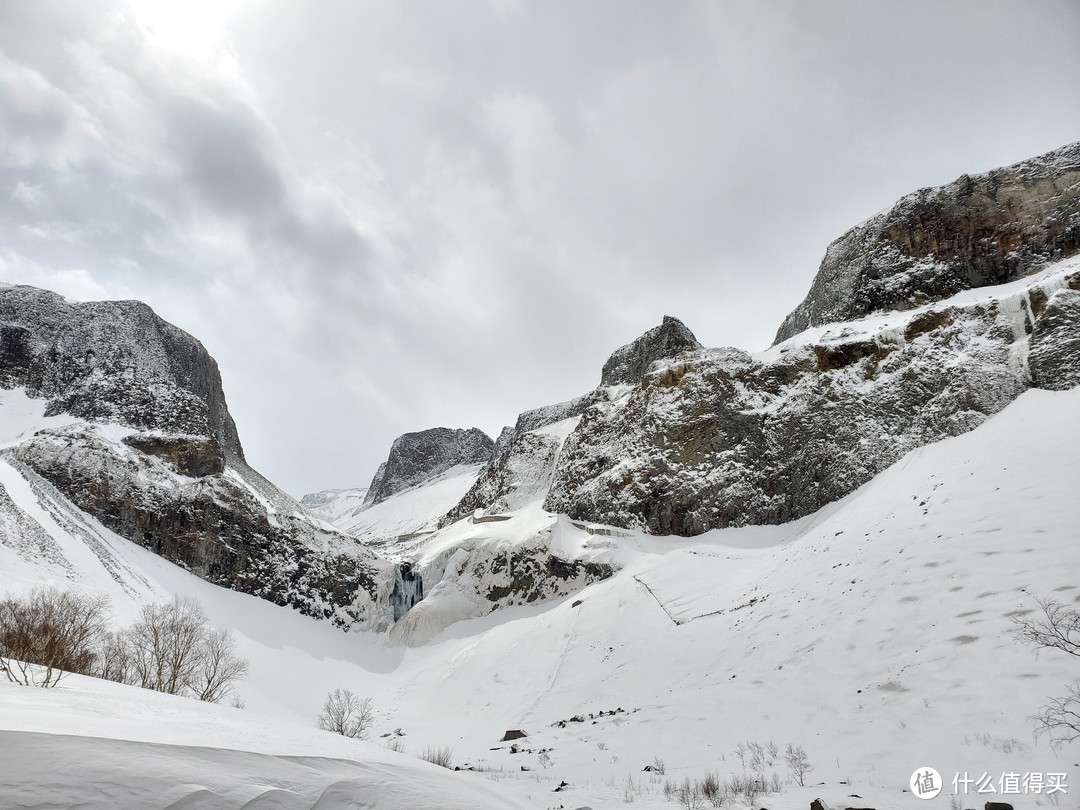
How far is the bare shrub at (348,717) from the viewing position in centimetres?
2620

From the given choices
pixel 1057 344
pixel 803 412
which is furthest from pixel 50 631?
pixel 1057 344

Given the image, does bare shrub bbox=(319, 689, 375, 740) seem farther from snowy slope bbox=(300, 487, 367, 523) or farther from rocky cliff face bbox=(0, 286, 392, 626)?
snowy slope bbox=(300, 487, 367, 523)

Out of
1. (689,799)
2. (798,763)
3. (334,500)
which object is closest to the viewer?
(689,799)

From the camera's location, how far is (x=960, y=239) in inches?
1658

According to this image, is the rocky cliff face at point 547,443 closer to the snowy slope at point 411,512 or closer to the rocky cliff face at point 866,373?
the rocky cliff face at point 866,373

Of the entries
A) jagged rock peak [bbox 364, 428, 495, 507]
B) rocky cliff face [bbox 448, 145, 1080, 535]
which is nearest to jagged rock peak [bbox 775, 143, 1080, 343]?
rocky cliff face [bbox 448, 145, 1080, 535]

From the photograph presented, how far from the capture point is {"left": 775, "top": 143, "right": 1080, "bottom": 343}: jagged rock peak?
38406 mm

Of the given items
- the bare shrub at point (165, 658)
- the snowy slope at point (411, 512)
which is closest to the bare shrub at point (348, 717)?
the bare shrub at point (165, 658)

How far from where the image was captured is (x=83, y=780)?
3873 millimetres

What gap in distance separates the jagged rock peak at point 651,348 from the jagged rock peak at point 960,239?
2161 cm

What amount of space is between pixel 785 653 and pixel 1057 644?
363 inches

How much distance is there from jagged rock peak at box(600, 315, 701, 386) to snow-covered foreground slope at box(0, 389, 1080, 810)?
35879 millimetres

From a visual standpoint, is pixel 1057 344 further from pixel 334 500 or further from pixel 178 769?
pixel 334 500

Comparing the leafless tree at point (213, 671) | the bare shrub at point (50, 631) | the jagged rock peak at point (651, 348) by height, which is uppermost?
the jagged rock peak at point (651, 348)
